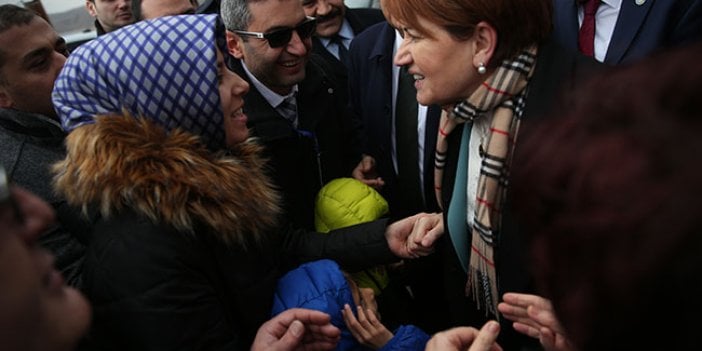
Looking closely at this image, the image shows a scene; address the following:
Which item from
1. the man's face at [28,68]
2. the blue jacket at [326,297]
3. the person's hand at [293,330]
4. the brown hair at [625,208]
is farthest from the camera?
the man's face at [28,68]

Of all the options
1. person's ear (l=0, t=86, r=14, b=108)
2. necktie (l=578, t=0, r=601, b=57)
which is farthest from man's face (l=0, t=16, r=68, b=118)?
necktie (l=578, t=0, r=601, b=57)

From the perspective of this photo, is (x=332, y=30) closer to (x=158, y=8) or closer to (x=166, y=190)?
(x=158, y=8)

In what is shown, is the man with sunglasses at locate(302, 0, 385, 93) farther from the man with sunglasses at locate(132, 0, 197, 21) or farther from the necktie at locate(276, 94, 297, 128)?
the necktie at locate(276, 94, 297, 128)

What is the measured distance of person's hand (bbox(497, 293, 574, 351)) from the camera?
1398mm

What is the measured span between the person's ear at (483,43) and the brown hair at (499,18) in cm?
1

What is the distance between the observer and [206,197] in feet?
5.03

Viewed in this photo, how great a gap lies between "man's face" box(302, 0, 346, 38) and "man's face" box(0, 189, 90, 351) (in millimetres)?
3183

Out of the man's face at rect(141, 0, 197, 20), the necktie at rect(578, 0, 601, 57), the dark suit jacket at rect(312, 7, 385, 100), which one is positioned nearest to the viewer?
the necktie at rect(578, 0, 601, 57)

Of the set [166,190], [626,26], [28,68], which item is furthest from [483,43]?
[28,68]

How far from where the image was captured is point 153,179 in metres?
1.46

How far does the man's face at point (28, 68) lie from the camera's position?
2.17 m

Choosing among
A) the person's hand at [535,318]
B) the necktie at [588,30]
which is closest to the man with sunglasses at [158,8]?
the necktie at [588,30]

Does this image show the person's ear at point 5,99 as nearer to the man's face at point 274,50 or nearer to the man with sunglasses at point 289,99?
the man with sunglasses at point 289,99

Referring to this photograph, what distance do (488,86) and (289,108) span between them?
1.20 meters
